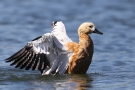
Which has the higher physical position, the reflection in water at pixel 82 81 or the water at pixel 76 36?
the water at pixel 76 36

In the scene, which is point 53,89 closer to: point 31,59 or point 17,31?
point 31,59

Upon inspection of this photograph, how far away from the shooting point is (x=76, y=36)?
19938mm

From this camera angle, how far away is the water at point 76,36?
1314 centimetres

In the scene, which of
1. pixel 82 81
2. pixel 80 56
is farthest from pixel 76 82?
pixel 80 56

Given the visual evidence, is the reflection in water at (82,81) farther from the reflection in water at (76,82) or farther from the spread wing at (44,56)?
the spread wing at (44,56)

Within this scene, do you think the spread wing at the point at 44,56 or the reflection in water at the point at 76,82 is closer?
the reflection in water at the point at 76,82

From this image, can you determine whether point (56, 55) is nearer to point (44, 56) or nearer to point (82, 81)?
point (44, 56)

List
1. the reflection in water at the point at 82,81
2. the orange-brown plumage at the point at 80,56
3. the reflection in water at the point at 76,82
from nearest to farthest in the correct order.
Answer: the reflection in water at the point at 76,82 → the reflection in water at the point at 82,81 → the orange-brown plumage at the point at 80,56

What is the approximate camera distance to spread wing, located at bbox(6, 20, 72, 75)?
13.1 metres

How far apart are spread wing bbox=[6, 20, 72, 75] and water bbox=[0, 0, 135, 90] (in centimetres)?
29

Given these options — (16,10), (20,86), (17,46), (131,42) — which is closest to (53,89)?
(20,86)

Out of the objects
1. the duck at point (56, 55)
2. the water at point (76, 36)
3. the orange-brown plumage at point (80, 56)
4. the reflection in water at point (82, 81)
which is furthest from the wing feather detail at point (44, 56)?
the reflection in water at point (82, 81)

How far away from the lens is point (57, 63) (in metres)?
13.8

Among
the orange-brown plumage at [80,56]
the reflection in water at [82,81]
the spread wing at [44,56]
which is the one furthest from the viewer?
the orange-brown plumage at [80,56]
